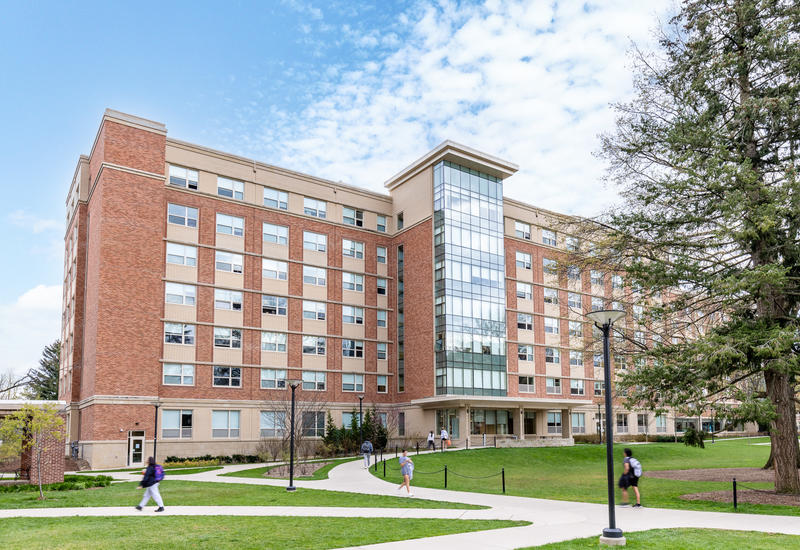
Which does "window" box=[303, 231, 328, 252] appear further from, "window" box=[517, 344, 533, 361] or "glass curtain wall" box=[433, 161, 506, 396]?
"window" box=[517, 344, 533, 361]

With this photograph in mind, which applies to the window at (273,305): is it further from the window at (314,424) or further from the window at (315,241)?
the window at (314,424)

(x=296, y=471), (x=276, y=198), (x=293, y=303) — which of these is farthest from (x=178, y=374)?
(x=296, y=471)

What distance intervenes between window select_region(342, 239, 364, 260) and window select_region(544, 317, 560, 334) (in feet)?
61.2

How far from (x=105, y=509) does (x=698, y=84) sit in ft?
69.4

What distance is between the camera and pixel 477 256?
53.3 metres

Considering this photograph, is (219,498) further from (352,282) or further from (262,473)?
(352,282)

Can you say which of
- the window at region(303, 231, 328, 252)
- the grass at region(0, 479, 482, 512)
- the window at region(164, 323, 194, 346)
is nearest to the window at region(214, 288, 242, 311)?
the window at region(164, 323, 194, 346)

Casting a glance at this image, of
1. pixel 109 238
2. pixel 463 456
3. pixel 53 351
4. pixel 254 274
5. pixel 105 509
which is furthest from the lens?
pixel 53 351

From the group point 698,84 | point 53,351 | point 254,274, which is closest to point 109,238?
point 254,274

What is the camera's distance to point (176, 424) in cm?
4309

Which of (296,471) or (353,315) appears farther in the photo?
(353,315)

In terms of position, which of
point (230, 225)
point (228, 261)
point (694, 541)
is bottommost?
point (694, 541)

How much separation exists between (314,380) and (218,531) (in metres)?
36.9

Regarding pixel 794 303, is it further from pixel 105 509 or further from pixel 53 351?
pixel 53 351
